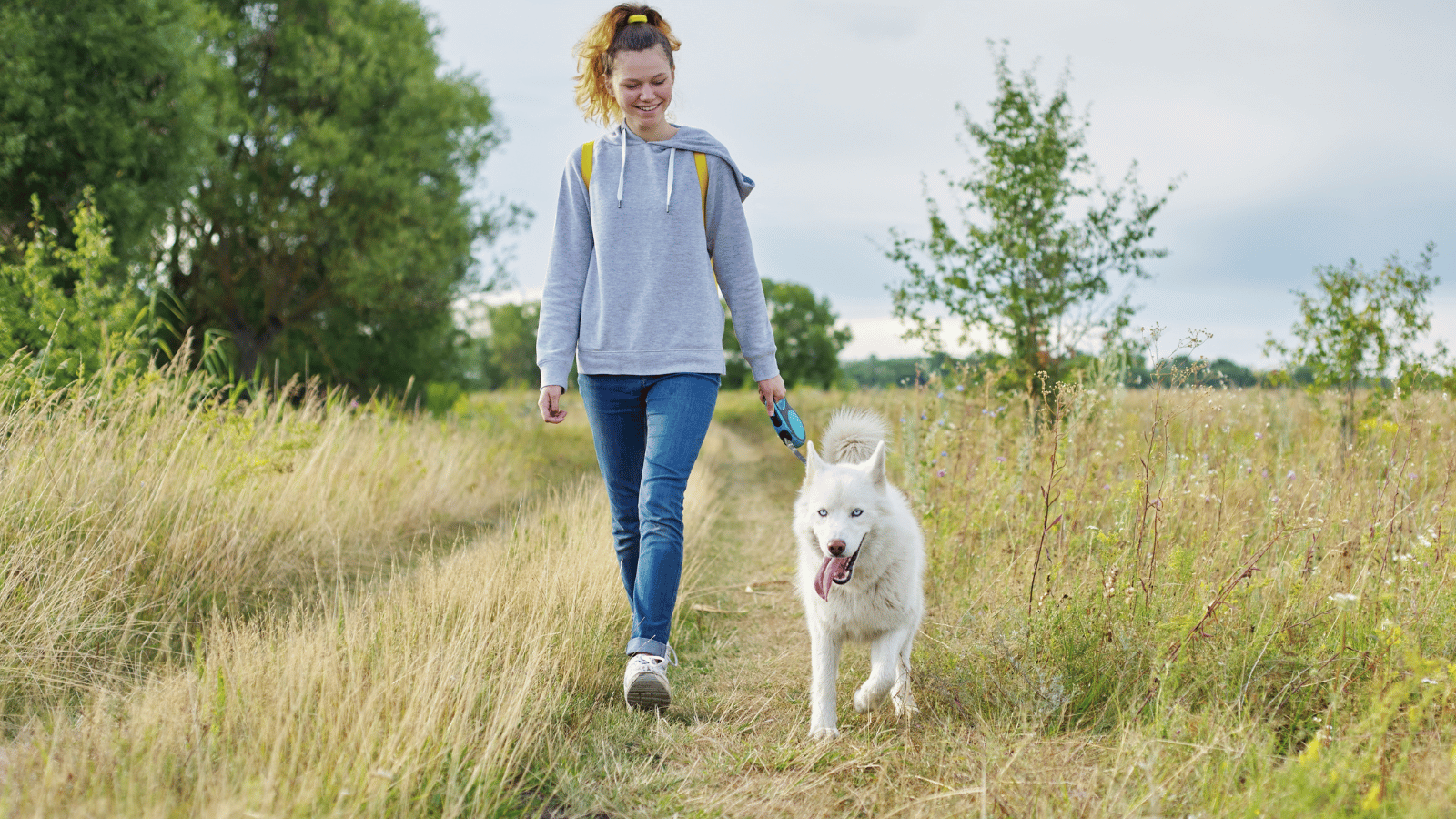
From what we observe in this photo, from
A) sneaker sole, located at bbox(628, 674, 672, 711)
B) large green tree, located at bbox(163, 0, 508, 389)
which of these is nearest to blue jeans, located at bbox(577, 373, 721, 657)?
sneaker sole, located at bbox(628, 674, 672, 711)

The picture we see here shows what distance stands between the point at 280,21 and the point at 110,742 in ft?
63.4

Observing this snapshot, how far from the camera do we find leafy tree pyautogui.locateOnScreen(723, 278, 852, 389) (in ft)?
172

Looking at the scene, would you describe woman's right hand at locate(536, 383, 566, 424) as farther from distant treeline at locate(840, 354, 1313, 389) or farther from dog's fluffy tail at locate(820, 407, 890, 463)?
distant treeline at locate(840, 354, 1313, 389)

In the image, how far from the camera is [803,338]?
53.6 metres

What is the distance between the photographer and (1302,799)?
181cm

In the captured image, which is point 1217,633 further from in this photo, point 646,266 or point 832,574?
point 646,266

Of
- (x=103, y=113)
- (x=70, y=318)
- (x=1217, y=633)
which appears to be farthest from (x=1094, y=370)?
(x=103, y=113)

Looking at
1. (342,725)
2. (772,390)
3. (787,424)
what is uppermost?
(772,390)

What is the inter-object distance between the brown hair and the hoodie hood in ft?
0.75

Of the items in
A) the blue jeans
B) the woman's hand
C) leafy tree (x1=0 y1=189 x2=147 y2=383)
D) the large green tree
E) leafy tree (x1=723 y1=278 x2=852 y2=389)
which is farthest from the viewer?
leafy tree (x1=723 y1=278 x2=852 y2=389)

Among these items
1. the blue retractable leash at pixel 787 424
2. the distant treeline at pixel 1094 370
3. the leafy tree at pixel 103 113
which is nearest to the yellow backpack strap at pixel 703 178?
the blue retractable leash at pixel 787 424

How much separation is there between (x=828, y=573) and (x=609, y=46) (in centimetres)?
214

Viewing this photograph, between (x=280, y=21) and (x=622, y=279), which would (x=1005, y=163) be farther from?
(x=280, y=21)

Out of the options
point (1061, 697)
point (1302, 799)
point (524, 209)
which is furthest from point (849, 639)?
point (524, 209)
